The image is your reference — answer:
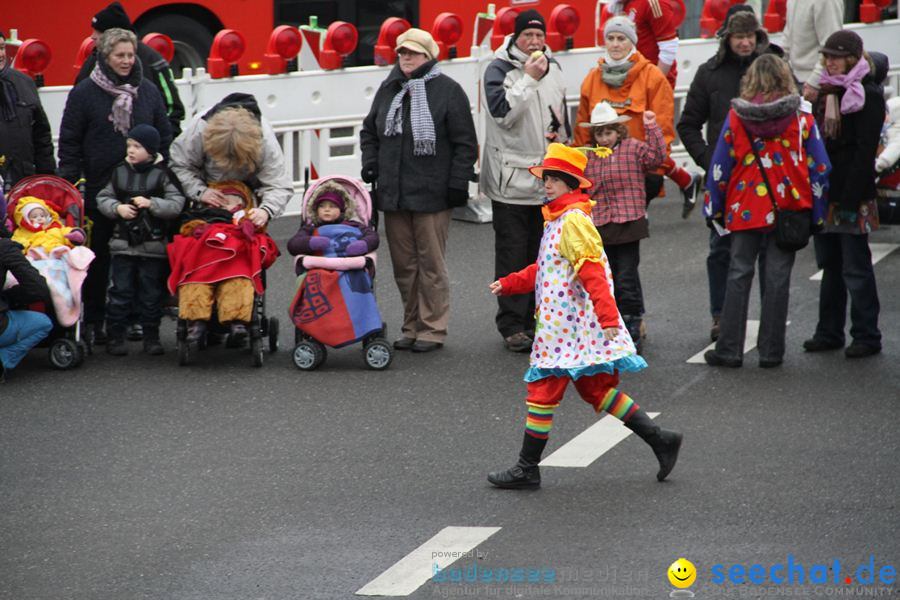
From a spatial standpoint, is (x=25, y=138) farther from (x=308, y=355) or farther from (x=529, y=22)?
(x=529, y=22)

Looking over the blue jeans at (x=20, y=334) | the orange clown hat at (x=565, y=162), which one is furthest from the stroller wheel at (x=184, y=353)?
the orange clown hat at (x=565, y=162)

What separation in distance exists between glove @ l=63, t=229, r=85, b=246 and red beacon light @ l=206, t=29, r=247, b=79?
4.09 m

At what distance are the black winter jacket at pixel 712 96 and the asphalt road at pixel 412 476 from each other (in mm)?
1201

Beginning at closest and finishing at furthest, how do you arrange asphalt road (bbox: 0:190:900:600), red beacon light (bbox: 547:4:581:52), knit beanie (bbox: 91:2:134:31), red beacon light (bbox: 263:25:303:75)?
asphalt road (bbox: 0:190:900:600) → knit beanie (bbox: 91:2:134:31) → red beacon light (bbox: 263:25:303:75) → red beacon light (bbox: 547:4:581:52)

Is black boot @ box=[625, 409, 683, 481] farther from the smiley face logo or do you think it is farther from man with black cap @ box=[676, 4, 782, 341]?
man with black cap @ box=[676, 4, 782, 341]

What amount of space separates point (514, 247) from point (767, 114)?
1.80 meters

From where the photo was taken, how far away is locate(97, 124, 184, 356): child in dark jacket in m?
9.75

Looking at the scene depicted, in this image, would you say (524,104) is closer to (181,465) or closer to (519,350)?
(519,350)

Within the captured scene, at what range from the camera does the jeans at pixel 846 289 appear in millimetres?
9672

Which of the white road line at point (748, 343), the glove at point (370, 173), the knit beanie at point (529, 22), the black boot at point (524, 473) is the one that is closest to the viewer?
the black boot at point (524, 473)

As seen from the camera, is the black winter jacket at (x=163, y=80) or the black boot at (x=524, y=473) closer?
the black boot at (x=524, y=473)

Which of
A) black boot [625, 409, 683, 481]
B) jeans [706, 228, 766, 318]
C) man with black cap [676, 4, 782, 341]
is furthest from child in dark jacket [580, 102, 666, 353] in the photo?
black boot [625, 409, 683, 481]

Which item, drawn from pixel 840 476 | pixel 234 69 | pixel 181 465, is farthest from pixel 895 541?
pixel 234 69

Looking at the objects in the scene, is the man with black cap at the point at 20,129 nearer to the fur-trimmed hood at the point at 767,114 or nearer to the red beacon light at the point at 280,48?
the red beacon light at the point at 280,48
